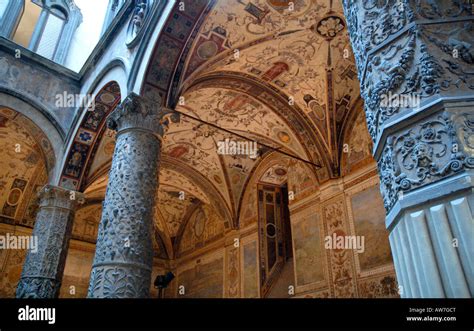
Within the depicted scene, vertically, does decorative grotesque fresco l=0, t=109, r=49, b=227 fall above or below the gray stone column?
below

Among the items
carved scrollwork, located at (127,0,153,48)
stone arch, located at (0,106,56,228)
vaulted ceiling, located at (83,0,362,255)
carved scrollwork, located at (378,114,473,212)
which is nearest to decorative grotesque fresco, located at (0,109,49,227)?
stone arch, located at (0,106,56,228)

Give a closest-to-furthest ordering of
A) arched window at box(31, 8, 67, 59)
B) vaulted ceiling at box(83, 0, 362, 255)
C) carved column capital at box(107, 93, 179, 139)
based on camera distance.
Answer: carved column capital at box(107, 93, 179, 139) < vaulted ceiling at box(83, 0, 362, 255) < arched window at box(31, 8, 67, 59)

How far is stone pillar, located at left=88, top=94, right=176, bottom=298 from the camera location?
410 centimetres

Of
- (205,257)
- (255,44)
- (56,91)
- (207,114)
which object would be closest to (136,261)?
(255,44)

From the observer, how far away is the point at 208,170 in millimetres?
10891

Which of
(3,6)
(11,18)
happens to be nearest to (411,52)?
(11,18)

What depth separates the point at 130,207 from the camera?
444cm

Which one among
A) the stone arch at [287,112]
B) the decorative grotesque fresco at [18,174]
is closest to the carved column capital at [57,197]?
the decorative grotesque fresco at [18,174]

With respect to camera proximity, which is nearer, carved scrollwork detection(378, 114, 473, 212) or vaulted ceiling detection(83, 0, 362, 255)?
carved scrollwork detection(378, 114, 473, 212)

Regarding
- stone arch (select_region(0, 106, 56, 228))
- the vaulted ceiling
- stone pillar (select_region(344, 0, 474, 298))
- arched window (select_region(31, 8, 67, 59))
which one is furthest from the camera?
arched window (select_region(31, 8, 67, 59))

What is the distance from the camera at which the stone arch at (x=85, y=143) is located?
7680mm

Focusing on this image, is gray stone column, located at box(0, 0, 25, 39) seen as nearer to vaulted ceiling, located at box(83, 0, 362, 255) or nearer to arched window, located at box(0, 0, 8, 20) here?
arched window, located at box(0, 0, 8, 20)

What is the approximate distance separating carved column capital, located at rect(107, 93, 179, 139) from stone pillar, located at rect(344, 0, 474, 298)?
3565 mm

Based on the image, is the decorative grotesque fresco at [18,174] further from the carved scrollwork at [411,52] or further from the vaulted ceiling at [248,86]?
the carved scrollwork at [411,52]
